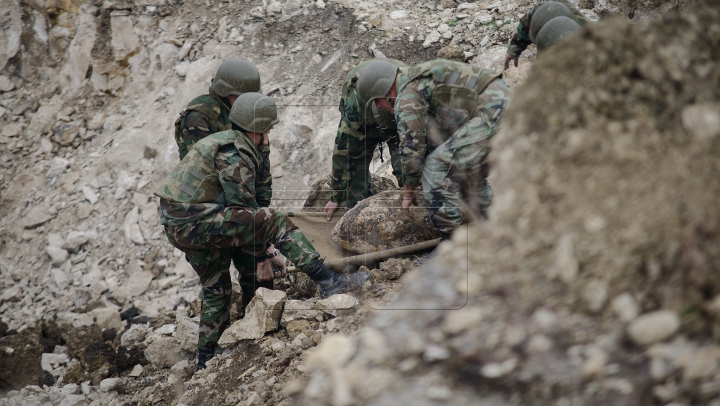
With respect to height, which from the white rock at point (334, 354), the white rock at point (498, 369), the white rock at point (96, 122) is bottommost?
the white rock at point (96, 122)

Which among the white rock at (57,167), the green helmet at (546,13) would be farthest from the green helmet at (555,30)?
the white rock at (57,167)

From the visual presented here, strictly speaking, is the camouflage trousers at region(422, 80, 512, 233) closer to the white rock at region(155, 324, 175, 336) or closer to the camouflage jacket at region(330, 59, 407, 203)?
the camouflage jacket at region(330, 59, 407, 203)

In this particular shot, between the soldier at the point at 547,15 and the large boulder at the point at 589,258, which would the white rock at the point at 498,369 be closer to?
the large boulder at the point at 589,258

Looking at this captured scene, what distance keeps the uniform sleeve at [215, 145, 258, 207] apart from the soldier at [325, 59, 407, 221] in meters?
1.47

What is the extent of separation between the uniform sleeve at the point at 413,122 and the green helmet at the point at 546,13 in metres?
1.68

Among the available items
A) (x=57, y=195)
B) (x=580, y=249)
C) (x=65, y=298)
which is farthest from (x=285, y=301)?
(x=57, y=195)

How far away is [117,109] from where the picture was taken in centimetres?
832

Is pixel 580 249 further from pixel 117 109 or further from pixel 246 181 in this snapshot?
pixel 117 109

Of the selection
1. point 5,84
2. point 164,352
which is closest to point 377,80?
point 164,352

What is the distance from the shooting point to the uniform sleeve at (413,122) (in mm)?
4059

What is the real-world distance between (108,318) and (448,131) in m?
4.07

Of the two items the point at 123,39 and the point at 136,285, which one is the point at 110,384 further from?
the point at 123,39

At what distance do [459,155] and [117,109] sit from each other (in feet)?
20.5

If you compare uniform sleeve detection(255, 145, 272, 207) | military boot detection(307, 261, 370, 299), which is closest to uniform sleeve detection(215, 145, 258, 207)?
uniform sleeve detection(255, 145, 272, 207)
